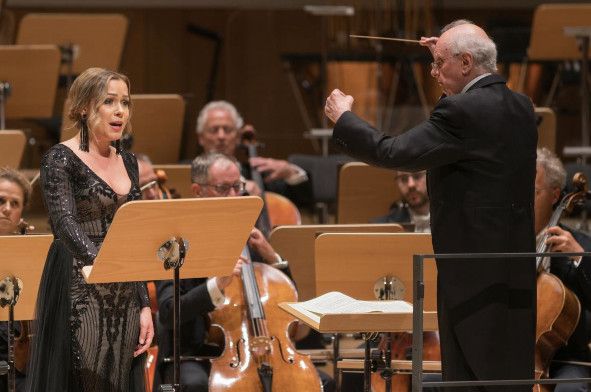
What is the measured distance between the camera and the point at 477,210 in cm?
272

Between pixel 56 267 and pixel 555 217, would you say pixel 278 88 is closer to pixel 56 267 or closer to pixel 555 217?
pixel 555 217

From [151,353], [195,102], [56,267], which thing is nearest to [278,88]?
[195,102]

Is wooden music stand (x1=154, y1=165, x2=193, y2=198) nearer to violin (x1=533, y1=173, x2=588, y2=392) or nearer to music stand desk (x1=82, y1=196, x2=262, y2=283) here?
violin (x1=533, y1=173, x2=588, y2=392)

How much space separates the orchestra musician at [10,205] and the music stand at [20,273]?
1.20 feet

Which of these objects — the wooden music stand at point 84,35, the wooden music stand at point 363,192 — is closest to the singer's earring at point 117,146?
the wooden music stand at point 363,192

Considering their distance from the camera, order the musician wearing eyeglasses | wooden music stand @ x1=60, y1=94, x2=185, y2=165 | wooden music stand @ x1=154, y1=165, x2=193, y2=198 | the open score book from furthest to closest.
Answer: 1. wooden music stand @ x1=60, y1=94, x2=185, y2=165
2. wooden music stand @ x1=154, y1=165, x2=193, y2=198
3. the musician wearing eyeglasses
4. the open score book

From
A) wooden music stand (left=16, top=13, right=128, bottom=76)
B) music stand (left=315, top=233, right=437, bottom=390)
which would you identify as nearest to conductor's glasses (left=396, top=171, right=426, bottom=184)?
music stand (left=315, top=233, right=437, bottom=390)

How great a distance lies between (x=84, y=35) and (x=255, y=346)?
2.84 metres

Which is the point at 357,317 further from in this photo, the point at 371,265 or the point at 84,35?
the point at 84,35

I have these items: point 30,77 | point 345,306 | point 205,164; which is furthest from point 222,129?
point 345,306

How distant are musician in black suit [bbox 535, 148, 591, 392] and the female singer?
56.2 inches

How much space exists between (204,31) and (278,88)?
1.78ft

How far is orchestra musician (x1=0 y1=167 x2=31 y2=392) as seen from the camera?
364 centimetres

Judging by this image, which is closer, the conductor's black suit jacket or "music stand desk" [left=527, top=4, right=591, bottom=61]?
the conductor's black suit jacket
